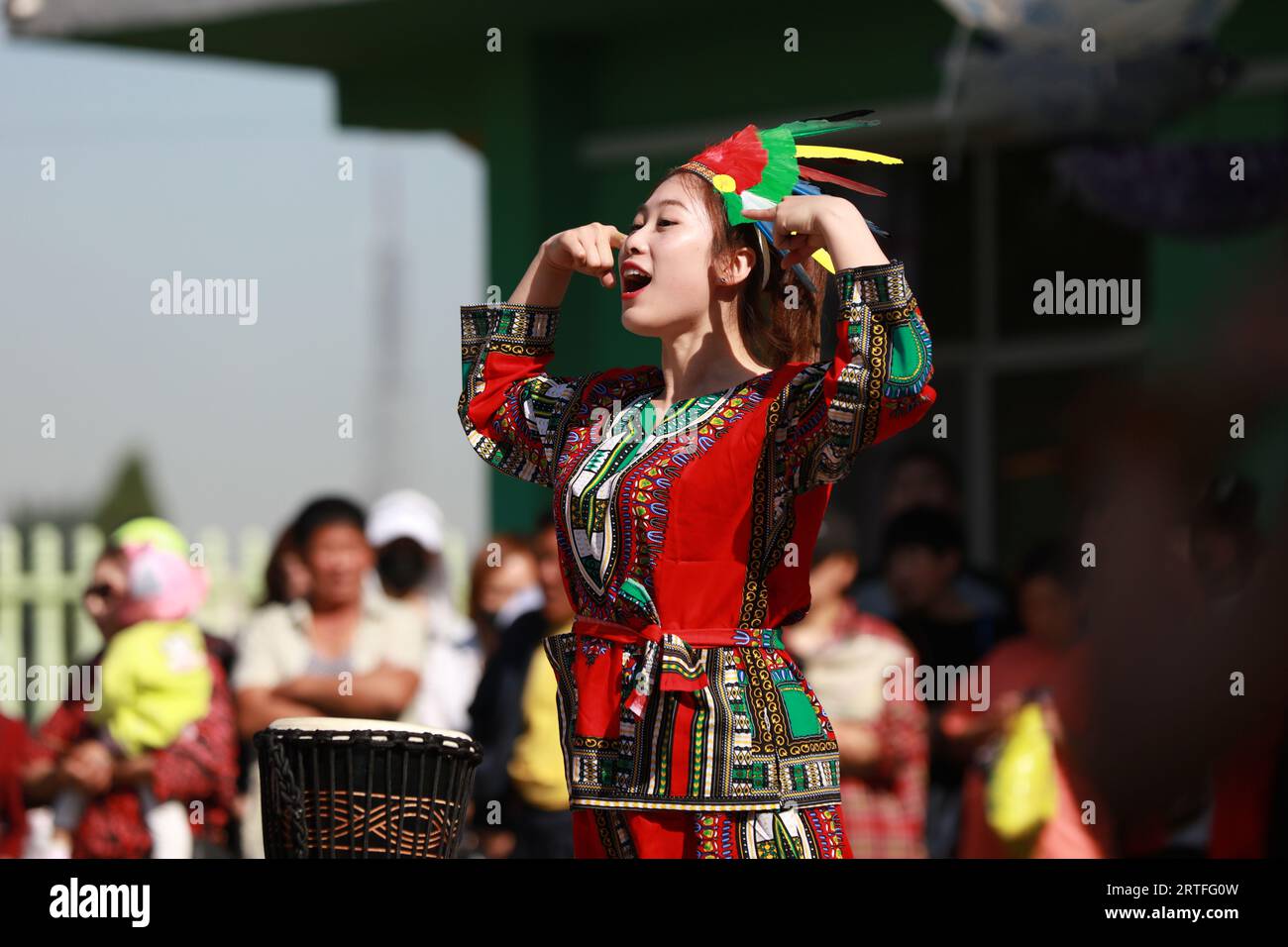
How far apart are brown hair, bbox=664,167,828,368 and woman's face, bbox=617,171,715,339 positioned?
28 mm

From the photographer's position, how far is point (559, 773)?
6.23m

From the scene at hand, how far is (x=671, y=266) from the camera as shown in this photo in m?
3.57

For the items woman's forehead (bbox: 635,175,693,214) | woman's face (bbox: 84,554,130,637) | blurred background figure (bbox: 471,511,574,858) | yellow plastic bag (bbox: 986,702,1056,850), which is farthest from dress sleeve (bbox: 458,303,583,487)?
woman's face (bbox: 84,554,130,637)

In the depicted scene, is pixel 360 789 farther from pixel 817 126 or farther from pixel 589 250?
pixel 817 126

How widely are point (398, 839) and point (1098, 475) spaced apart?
14.2 ft

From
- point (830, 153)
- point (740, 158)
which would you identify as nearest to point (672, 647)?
point (740, 158)

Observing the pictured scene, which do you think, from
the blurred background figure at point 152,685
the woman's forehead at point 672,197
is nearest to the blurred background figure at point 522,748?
the blurred background figure at point 152,685

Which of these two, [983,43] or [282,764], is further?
[983,43]

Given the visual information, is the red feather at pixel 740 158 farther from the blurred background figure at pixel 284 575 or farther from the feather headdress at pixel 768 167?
the blurred background figure at pixel 284 575

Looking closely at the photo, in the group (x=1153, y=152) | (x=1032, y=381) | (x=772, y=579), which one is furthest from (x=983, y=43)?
(x=772, y=579)

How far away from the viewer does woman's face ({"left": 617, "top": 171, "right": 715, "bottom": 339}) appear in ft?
11.7

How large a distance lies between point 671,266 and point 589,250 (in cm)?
18
